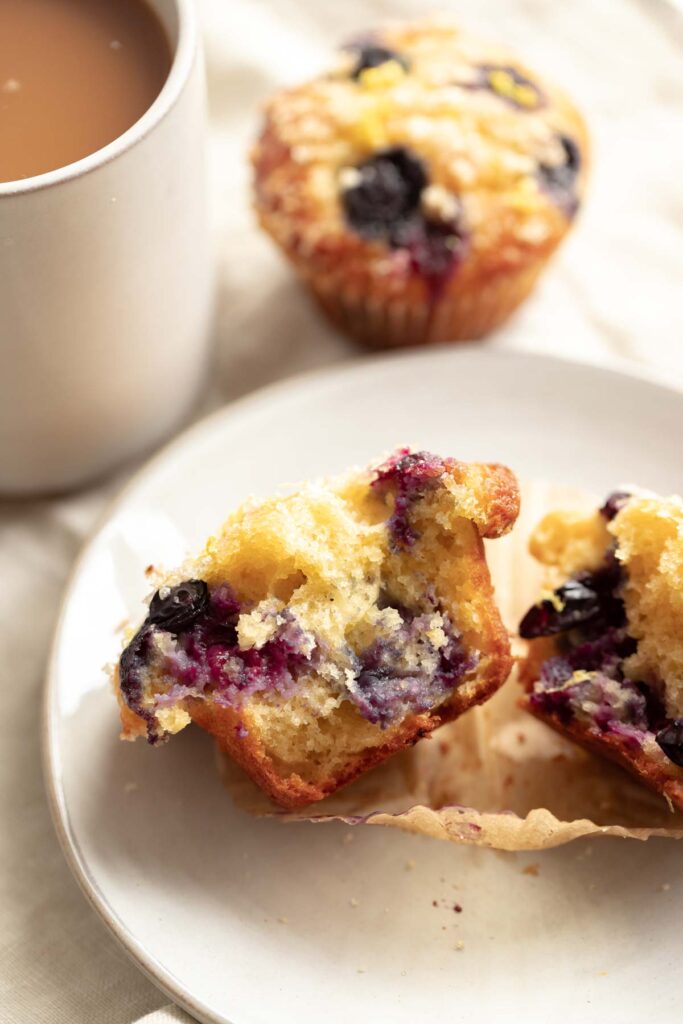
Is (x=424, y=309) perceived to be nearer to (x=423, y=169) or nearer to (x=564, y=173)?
(x=423, y=169)

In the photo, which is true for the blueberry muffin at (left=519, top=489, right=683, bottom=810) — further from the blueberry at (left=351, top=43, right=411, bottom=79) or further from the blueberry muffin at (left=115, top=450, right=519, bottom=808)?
the blueberry at (left=351, top=43, right=411, bottom=79)

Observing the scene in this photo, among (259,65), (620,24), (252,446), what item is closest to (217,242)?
(259,65)

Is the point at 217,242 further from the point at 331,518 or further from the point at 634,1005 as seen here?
the point at 634,1005

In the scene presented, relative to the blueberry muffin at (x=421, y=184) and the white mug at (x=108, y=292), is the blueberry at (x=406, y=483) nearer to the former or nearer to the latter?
the white mug at (x=108, y=292)

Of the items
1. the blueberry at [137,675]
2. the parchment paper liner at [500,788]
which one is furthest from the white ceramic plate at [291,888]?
the blueberry at [137,675]

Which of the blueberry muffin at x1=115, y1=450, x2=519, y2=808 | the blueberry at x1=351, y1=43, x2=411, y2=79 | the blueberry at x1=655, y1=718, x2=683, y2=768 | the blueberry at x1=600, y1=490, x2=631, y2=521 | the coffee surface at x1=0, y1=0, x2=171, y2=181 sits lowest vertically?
the blueberry at x1=655, y1=718, x2=683, y2=768

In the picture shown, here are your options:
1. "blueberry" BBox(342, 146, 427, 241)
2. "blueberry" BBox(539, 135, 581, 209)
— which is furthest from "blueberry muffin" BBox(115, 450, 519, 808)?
"blueberry" BBox(539, 135, 581, 209)
